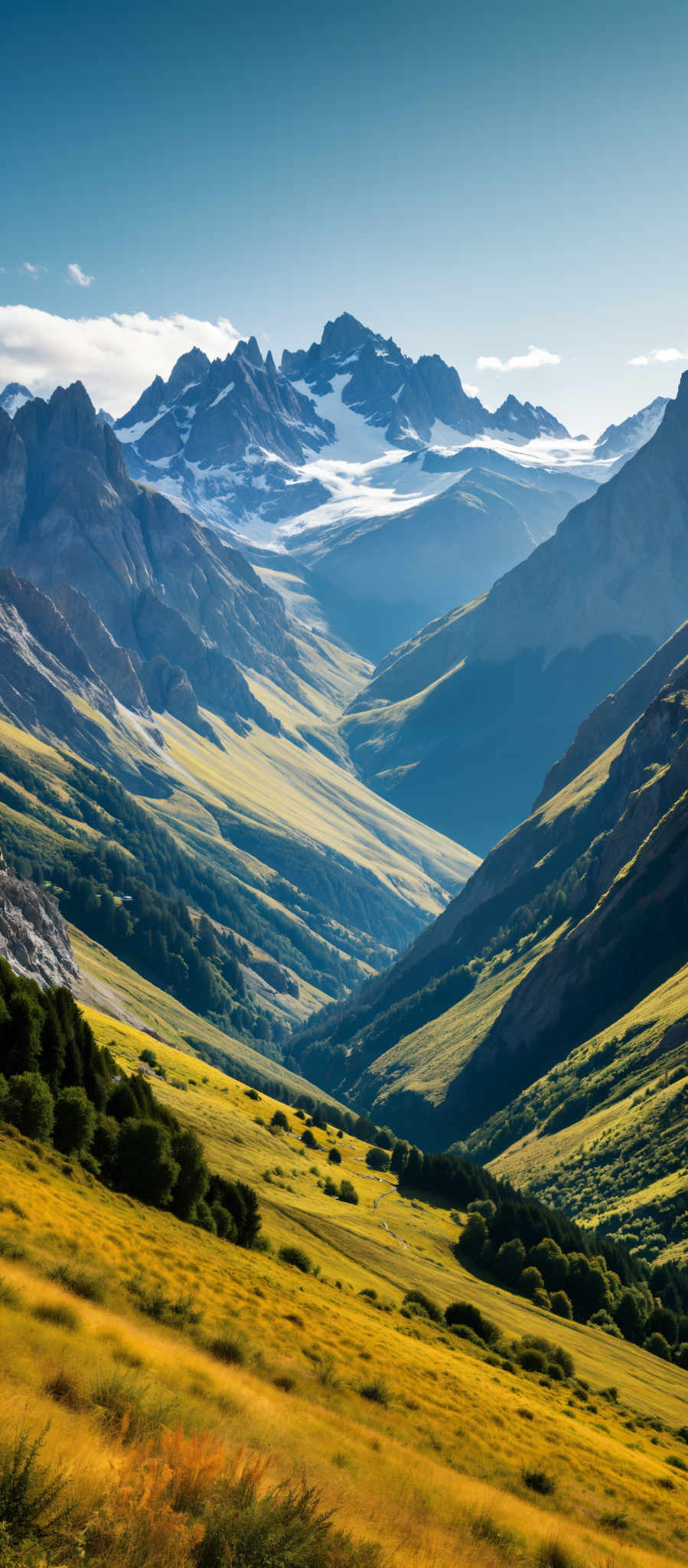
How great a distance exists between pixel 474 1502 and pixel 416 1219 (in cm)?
8316

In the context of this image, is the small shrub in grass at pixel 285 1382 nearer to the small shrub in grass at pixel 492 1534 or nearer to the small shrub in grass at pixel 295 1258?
the small shrub in grass at pixel 492 1534

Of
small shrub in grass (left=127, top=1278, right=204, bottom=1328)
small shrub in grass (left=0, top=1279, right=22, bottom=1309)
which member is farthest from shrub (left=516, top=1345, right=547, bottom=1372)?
small shrub in grass (left=0, top=1279, right=22, bottom=1309)

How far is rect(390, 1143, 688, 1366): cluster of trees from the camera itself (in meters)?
93.1

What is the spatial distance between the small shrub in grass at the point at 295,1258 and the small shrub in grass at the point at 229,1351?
30184mm

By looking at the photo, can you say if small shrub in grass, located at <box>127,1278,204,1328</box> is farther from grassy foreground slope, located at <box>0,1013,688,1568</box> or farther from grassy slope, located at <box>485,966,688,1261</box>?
grassy slope, located at <box>485,966,688,1261</box>

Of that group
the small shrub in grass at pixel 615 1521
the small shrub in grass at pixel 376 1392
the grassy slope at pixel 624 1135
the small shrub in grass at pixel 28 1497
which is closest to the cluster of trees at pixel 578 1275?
the grassy slope at pixel 624 1135

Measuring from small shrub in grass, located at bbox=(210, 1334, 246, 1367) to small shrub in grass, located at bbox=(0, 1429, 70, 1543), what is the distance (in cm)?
1232

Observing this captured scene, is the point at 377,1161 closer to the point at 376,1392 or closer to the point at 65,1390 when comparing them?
the point at 376,1392

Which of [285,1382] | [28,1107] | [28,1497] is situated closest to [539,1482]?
[285,1382]

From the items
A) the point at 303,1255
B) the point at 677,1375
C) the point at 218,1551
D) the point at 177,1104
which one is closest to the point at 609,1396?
the point at 303,1255

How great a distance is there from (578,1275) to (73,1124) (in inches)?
2761

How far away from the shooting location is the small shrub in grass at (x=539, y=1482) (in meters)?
30.8

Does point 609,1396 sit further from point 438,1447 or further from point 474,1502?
point 474,1502

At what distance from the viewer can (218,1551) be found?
14.4 meters
